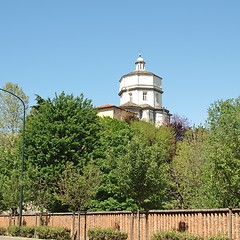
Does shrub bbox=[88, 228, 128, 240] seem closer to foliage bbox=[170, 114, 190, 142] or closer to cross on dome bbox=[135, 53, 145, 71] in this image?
foliage bbox=[170, 114, 190, 142]

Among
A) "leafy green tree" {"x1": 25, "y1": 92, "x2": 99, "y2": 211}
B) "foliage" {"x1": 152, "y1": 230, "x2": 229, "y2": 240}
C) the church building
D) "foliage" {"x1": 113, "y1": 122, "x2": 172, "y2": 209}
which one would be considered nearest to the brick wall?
"foliage" {"x1": 152, "y1": 230, "x2": 229, "y2": 240}

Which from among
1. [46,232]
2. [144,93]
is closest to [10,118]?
[46,232]

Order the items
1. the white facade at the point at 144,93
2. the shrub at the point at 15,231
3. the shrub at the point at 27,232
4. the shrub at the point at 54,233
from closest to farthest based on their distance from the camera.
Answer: the shrub at the point at 54,233, the shrub at the point at 27,232, the shrub at the point at 15,231, the white facade at the point at 144,93

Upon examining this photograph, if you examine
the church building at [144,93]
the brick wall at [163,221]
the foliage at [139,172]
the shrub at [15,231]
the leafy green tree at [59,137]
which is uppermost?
the church building at [144,93]

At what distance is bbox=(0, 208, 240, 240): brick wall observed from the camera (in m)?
18.4

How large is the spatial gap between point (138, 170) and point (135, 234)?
4128 millimetres

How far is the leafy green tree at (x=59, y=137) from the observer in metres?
36.6

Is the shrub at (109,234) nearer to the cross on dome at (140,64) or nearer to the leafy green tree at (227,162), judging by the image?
the leafy green tree at (227,162)

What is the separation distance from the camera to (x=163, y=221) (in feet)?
70.9

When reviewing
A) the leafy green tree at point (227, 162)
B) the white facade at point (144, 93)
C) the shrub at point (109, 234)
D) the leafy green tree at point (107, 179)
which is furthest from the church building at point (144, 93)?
the leafy green tree at point (227, 162)

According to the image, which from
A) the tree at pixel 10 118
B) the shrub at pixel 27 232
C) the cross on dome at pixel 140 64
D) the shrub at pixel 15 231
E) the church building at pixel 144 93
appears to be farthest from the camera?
the cross on dome at pixel 140 64

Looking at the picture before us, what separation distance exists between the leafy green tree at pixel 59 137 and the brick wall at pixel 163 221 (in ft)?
23.7

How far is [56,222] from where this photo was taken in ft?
99.4

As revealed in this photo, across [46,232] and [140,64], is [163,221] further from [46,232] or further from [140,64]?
[140,64]
